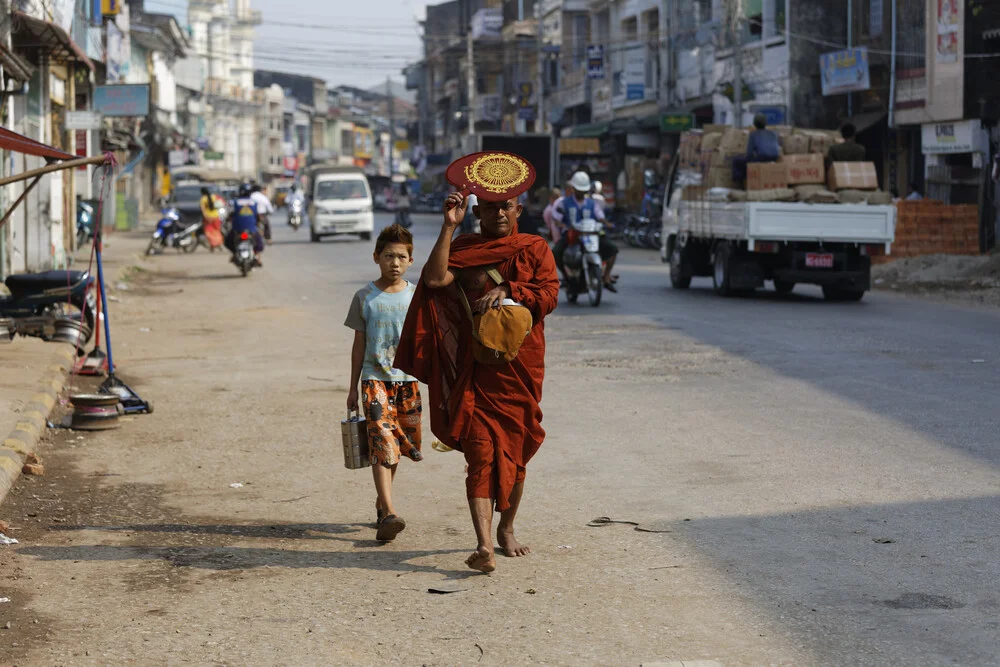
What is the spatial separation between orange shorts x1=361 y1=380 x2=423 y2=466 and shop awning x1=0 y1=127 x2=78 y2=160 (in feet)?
13.5

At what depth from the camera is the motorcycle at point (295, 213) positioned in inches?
2131

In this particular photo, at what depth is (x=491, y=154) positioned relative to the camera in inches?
231

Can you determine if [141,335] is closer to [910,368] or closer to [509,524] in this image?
[910,368]

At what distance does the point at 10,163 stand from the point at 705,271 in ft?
34.9

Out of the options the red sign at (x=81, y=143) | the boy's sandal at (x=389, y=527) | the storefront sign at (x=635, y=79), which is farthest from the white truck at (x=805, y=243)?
the storefront sign at (x=635, y=79)

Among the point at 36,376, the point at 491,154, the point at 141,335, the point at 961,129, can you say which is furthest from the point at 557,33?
the point at 491,154

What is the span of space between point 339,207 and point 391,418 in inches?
1441

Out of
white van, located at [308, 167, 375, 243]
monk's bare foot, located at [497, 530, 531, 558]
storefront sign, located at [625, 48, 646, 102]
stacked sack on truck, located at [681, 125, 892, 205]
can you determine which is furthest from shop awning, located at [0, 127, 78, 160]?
storefront sign, located at [625, 48, 646, 102]

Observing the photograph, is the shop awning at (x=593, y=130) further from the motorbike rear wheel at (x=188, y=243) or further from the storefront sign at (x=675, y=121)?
the motorbike rear wheel at (x=188, y=243)

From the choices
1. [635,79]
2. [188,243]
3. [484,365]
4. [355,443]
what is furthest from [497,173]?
[635,79]

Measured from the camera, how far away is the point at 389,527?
Result: 6.27 m

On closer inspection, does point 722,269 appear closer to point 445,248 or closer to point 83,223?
point 445,248

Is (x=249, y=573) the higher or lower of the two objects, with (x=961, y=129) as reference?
lower

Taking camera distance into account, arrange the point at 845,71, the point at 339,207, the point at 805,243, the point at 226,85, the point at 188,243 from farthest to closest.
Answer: the point at 226,85 < the point at 339,207 < the point at 188,243 < the point at 845,71 < the point at 805,243
